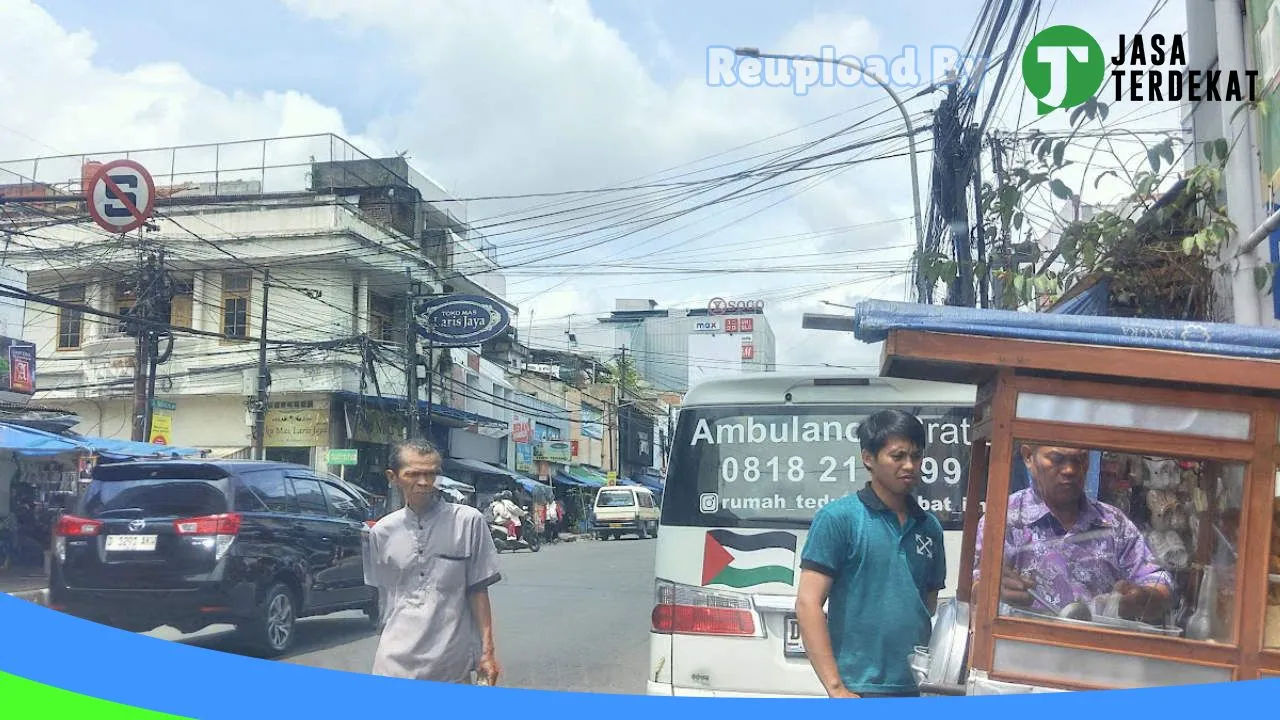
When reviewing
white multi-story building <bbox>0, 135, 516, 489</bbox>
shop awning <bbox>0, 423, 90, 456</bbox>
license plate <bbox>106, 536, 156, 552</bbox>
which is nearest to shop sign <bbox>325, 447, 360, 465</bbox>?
white multi-story building <bbox>0, 135, 516, 489</bbox>

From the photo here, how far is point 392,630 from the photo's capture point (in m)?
2.72

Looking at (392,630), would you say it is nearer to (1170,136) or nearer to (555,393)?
(1170,136)

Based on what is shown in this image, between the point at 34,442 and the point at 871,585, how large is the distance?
5.42 meters

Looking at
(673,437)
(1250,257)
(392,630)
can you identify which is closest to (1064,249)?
(1250,257)

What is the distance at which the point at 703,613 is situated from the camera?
10.3ft

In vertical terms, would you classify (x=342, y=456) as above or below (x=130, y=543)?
above

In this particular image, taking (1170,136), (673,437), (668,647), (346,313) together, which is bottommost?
(668,647)

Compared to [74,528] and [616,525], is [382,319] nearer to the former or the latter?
[74,528]

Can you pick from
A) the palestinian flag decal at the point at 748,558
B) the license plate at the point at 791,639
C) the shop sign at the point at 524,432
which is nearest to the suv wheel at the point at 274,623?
the palestinian flag decal at the point at 748,558

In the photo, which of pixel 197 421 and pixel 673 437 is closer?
pixel 673 437

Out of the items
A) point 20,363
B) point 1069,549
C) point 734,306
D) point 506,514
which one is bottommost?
point 506,514

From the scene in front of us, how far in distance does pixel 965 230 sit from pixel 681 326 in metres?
2.20

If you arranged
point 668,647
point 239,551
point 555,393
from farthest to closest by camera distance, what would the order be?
point 555,393
point 239,551
point 668,647

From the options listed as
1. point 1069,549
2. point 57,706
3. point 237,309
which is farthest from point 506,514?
point 1069,549
